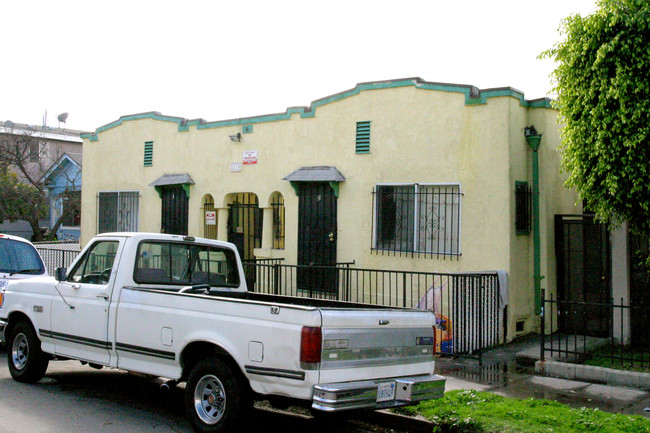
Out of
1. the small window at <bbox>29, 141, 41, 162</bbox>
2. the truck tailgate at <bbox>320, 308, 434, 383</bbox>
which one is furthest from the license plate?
the small window at <bbox>29, 141, 41, 162</bbox>

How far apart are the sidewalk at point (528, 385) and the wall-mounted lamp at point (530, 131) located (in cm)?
386

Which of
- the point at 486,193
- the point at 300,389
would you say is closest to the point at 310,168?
the point at 486,193

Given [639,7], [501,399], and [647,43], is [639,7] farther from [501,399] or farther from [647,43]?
[501,399]

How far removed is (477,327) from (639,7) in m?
5.17

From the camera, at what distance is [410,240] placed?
12.7 m

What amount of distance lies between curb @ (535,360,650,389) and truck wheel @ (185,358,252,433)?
198 inches

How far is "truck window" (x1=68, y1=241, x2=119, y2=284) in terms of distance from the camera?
771 centimetres

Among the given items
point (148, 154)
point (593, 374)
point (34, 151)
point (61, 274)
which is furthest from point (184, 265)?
point (34, 151)

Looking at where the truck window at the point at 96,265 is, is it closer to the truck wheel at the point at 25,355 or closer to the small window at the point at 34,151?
the truck wheel at the point at 25,355

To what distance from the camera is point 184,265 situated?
805 cm

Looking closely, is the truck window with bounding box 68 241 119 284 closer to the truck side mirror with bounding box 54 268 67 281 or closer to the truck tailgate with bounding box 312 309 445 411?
the truck side mirror with bounding box 54 268 67 281

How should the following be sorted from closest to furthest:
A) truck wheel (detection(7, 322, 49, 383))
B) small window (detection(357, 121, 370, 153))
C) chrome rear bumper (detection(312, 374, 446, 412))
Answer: chrome rear bumper (detection(312, 374, 446, 412)), truck wheel (detection(7, 322, 49, 383)), small window (detection(357, 121, 370, 153))

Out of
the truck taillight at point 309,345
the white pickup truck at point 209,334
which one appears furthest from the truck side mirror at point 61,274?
the truck taillight at point 309,345

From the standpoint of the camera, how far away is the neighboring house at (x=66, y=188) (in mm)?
30609
